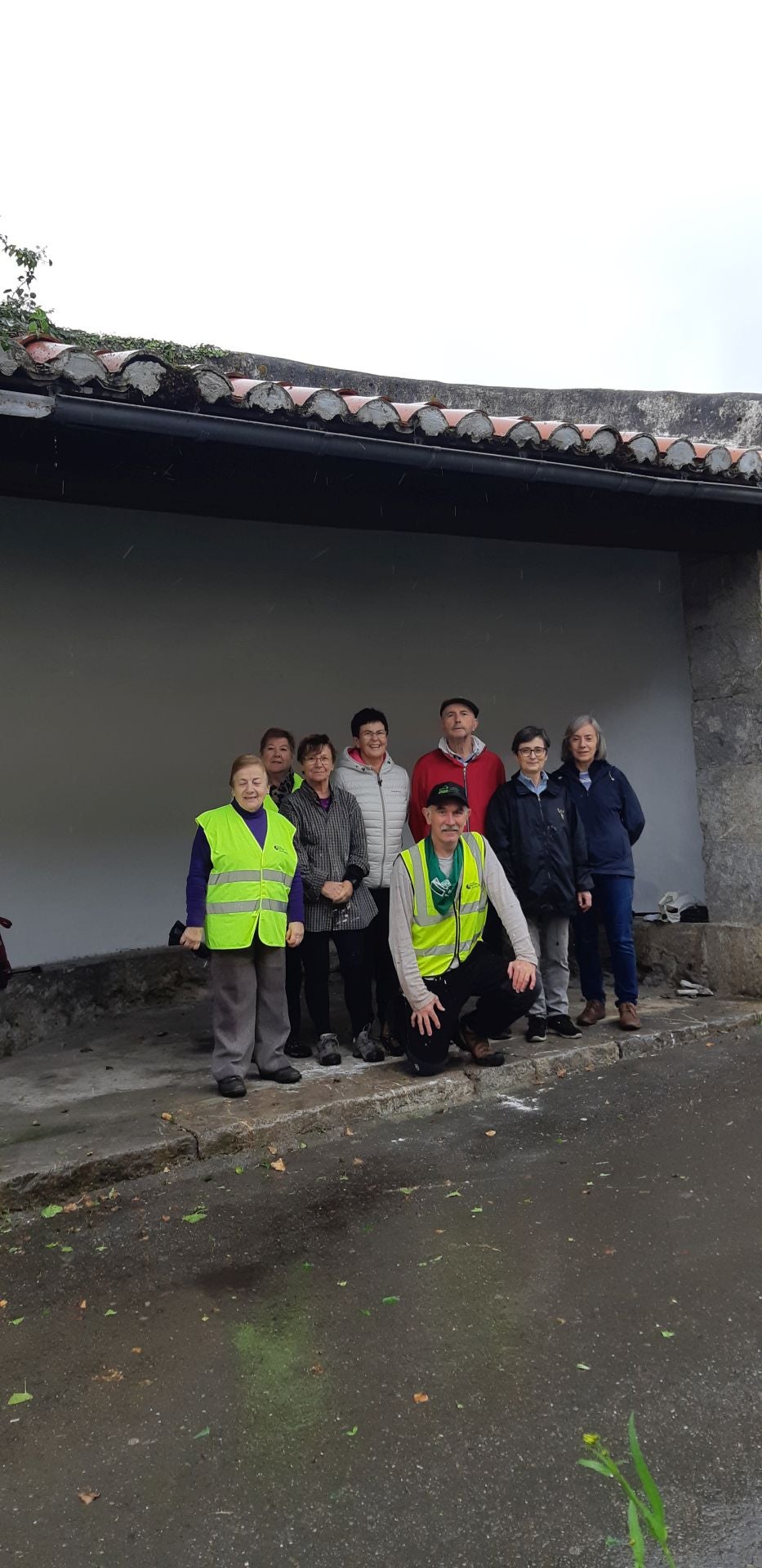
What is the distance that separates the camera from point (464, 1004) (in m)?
5.37

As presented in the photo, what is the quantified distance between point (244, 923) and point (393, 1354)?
2330mm

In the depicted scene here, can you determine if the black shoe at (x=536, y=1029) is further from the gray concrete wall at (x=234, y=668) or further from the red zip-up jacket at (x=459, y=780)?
the gray concrete wall at (x=234, y=668)

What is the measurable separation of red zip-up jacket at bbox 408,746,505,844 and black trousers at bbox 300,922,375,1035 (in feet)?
2.60

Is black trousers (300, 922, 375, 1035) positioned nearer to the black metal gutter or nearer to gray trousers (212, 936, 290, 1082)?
gray trousers (212, 936, 290, 1082)

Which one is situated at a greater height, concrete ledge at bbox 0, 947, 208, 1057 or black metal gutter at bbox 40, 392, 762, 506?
black metal gutter at bbox 40, 392, 762, 506

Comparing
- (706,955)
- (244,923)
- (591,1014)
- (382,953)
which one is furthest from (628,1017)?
(244,923)

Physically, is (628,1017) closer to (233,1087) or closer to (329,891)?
(329,891)

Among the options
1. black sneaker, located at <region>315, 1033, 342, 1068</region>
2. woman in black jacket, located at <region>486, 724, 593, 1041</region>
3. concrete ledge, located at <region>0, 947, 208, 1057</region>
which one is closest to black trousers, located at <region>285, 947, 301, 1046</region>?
black sneaker, located at <region>315, 1033, 342, 1068</region>

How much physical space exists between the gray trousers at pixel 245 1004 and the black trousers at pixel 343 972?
0.44 m

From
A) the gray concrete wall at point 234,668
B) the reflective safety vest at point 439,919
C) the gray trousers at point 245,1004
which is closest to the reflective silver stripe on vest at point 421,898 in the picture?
the reflective safety vest at point 439,919

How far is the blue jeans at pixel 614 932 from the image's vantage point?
622cm

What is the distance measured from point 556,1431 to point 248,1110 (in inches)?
93.3

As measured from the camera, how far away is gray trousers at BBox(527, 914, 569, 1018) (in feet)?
19.9

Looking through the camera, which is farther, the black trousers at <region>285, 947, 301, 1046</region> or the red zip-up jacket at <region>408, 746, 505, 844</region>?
the red zip-up jacket at <region>408, 746, 505, 844</region>
